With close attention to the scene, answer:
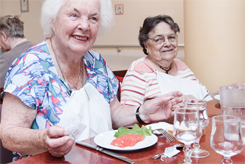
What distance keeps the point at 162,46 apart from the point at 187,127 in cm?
151

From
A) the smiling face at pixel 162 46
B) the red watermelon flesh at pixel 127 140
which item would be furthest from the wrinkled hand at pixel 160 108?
the smiling face at pixel 162 46

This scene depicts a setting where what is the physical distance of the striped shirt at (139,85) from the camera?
2.04 metres

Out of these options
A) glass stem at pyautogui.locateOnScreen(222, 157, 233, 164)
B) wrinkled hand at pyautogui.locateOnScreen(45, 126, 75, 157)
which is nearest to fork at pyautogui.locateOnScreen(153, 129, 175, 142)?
glass stem at pyautogui.locateOnScreen(222, 157, 233, 164)

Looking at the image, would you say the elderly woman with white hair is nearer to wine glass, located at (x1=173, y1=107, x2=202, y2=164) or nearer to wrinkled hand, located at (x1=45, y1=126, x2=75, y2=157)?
wrinkled hand, located at (x1=45, y1=126, x2=75, y2=157)

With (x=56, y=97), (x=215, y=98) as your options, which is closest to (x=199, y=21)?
(x=215, y=98)

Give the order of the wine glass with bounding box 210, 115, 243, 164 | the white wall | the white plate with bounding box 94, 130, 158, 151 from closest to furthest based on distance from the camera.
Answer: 1. the wine glass with bounding box 210, 115, 243, 164
2. the white plate with bounding box 94, 130, 158, 151
3. the white wall

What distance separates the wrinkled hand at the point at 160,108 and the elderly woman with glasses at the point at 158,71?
1.88ft

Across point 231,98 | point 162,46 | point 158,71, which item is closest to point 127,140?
point 231,98

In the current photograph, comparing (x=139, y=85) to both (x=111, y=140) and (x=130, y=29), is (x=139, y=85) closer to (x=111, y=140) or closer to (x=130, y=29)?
(x=111, y=140)

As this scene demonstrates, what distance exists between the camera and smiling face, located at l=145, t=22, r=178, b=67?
2258 millimetres

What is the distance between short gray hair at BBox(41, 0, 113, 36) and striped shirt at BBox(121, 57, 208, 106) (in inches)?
21.4

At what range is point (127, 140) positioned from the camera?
102 centimetres

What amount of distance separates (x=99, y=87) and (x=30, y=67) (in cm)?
42

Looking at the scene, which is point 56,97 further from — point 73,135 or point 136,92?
point 136,92
